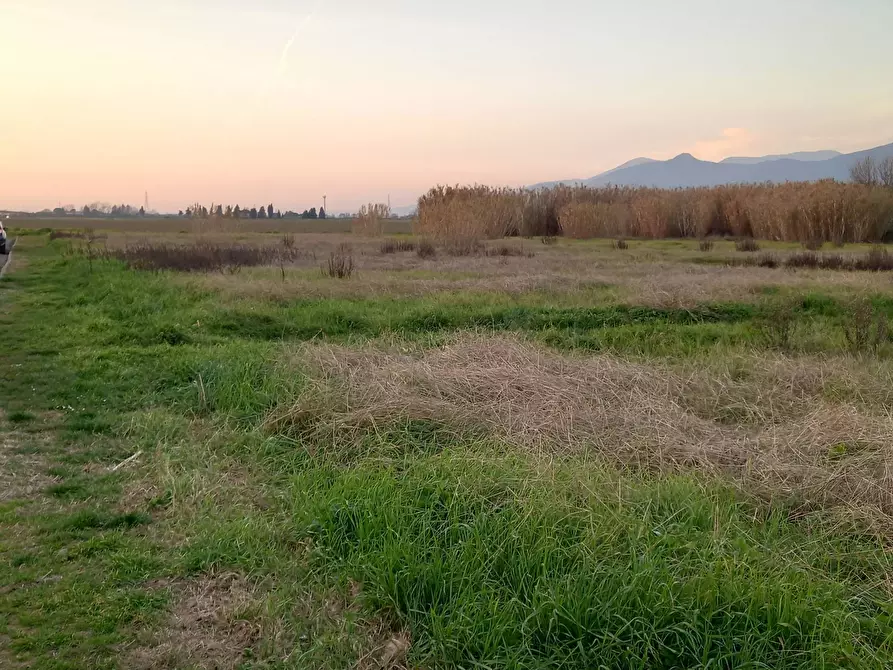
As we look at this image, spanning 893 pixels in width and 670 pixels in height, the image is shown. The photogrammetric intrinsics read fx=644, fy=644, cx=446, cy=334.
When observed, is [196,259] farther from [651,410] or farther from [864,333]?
[864,333]

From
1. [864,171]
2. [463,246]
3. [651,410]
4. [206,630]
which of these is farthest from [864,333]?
[864,171]

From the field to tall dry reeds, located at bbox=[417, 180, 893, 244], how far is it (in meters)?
17.6

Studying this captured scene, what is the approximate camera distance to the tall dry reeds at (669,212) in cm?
2358

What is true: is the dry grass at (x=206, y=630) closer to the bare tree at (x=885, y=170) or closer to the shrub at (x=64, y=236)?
the shrub at (x=64, y=236)

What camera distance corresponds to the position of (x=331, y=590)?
313 centimetres

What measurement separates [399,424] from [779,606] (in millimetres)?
2878

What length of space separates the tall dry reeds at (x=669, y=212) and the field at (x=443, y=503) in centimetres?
1761

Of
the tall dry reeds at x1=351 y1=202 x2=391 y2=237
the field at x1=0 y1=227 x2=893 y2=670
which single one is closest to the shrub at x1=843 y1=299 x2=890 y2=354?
the field at x1=0 y1=227 x2=893 y2=670

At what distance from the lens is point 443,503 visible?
12.2 feet

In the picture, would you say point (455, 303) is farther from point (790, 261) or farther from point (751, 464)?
point (790, 261)

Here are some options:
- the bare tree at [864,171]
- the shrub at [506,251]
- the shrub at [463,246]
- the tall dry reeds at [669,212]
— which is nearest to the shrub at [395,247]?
the shrub at [463,246]

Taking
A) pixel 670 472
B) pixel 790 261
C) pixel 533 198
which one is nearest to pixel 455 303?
pixel 670 472

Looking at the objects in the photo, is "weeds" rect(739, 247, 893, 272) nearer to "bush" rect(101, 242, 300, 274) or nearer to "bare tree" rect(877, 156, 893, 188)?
"bush" rect(101, 242, 300, 274)

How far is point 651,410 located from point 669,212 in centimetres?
2647
